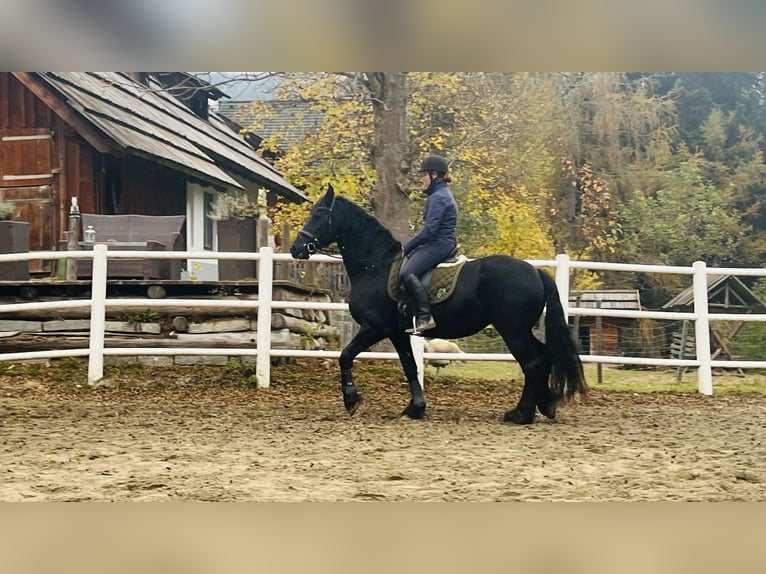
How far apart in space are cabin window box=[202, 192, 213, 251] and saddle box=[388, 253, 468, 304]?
886 cm

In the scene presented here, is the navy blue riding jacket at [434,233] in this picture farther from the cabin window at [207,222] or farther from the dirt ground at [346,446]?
the cabin window at [207,222]

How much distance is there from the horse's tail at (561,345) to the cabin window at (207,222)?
9.44 metres

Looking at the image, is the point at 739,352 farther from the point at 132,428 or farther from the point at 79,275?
the point at 132,428

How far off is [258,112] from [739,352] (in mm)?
9148

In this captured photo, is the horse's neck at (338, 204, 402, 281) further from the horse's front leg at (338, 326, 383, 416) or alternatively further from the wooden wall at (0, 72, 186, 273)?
the wooden wall at (0, 72, 186, 273)

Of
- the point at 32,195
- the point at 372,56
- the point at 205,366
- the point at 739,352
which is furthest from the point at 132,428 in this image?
the point at 739,352

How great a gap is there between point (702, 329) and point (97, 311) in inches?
214

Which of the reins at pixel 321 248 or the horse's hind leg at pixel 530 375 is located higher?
the reins at pixel 321 248

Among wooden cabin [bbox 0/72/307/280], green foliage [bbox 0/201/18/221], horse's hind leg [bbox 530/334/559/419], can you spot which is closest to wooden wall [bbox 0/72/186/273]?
wooden cabin [bbox 0/72/307/280]

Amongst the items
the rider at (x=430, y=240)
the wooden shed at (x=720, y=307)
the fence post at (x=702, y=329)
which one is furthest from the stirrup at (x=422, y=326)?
the wooden shed at (x=720, y=307)

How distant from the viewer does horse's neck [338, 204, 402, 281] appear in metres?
6.14

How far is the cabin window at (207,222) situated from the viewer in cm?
1438

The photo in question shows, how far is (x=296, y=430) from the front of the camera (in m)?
5.48

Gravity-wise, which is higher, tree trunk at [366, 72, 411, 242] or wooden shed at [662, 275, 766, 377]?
tree trunk at [366, 72, 411, 242]
